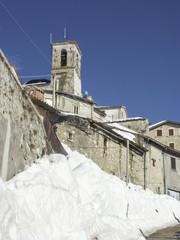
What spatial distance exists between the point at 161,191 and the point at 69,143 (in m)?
13.8

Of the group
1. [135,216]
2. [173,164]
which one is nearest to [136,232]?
[135,216]

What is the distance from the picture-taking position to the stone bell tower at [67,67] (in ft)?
145

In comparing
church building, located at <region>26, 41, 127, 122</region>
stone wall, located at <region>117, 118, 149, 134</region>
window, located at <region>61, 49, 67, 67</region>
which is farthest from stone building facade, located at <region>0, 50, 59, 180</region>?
window, located at <region>61, 49, 67, 67</region>

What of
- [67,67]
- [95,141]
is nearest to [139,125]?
[95,141]

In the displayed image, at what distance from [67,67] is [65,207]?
38.6 m

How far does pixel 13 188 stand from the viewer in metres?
7.37

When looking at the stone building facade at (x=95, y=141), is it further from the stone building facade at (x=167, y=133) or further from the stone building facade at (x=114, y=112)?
the stone building facade at (x=114, y=112)

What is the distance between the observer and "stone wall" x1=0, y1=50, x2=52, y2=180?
810 cm

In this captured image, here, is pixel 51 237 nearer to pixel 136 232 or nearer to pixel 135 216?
pixel 136 232

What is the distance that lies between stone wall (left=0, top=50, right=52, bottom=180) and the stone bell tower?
32793 mm

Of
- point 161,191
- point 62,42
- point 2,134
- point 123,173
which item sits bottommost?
point 161,191

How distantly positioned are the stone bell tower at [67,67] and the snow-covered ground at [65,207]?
1217 inches

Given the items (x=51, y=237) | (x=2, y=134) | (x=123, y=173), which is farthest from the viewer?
(x=123, y=173)

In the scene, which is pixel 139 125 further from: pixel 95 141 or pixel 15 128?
pixel 15 128
